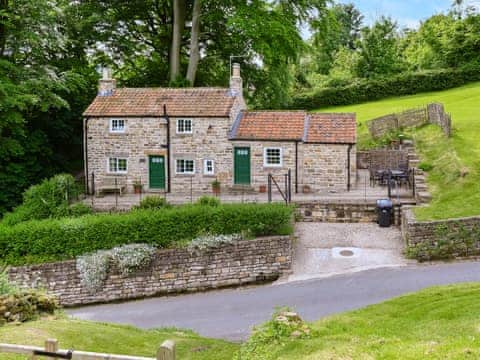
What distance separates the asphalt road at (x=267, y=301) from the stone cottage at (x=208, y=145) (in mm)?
9140

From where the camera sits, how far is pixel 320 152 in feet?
101

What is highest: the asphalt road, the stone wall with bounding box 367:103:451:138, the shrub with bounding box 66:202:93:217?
the stone wall with bounding box 367:103:451:138

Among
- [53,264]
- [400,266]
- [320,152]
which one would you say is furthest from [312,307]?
[320,152]

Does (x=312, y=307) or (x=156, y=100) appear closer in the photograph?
(x=312, y=307)

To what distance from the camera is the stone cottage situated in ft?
101

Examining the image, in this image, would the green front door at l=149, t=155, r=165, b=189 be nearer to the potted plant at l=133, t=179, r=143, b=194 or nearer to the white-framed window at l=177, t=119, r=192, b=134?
the potted plant at l=133, t=179, r=143, b=194

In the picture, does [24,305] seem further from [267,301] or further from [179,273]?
[179,273]

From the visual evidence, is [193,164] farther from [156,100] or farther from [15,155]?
[15,155]

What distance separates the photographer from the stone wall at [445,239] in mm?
23820

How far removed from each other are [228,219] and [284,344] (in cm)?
1359

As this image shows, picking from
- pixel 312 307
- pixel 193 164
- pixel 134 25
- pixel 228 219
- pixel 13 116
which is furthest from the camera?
pixel 134 25

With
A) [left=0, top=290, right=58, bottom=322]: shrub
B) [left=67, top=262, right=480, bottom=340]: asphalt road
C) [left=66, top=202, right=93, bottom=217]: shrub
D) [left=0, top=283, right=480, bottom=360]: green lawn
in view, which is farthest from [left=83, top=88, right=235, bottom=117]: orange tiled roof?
[left=0, top=290, right=58, bottom=322]: shrub

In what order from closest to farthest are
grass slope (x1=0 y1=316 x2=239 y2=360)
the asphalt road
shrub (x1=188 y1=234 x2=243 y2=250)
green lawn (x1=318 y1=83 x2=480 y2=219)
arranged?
grass slope (x1=0 y1=316 x2=239 y2=360), the asphalt road, shrub (x1=188 y1=234 x2=243 y2=250), green lawn (x1=318 y1=83 x2=480 y2=219)

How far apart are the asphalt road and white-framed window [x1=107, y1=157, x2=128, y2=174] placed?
10.4m
